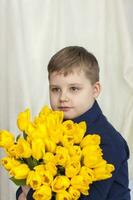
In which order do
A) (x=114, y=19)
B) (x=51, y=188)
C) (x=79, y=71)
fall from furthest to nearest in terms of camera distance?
(x=114, y=19)
(x=79, y=71)
(x=51, y=188)

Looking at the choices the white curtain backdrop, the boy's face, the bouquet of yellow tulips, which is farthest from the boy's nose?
the white curtain backdrop

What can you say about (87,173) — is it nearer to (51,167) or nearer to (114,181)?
(51,167)

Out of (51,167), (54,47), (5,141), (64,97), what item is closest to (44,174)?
(51,167)

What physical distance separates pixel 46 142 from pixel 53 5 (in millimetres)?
1005

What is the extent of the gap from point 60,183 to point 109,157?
0.19 meters

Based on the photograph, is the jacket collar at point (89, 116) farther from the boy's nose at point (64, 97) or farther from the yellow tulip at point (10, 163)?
the yellow tulip at point (10, 163)

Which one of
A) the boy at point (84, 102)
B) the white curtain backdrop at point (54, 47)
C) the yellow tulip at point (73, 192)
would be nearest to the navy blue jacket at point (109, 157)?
the boy at point (84, 102)

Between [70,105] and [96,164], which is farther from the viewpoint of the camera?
[70,105]

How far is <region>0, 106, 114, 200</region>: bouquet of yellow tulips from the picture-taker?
80 cm

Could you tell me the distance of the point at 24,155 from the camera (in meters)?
0.82

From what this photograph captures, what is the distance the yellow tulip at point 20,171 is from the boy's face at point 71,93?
226 mm

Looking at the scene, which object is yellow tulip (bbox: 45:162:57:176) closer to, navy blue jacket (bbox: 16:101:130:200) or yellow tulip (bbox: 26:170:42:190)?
yellow tulip (bbox: 26:170:42:190)

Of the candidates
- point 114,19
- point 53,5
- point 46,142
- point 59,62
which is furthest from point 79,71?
point 114,19

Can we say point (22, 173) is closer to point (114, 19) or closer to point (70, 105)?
point (70, 105)
